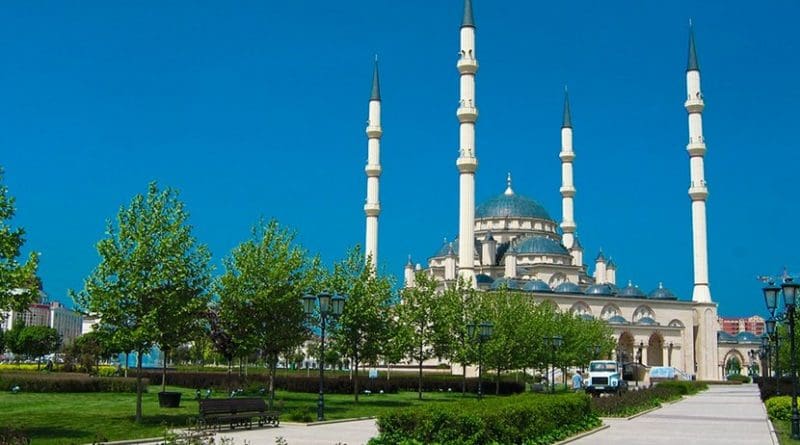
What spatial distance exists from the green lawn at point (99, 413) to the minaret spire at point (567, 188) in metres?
52.1

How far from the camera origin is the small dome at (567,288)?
74.8 meters

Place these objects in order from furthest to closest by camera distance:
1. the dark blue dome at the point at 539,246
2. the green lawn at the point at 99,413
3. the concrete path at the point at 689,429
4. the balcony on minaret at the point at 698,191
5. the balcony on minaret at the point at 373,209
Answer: the dark blue dome at the point at 539,246
the balcony on minaret at the point at 698,191
the balcony on minaret at the point at 373,209
the concrete path at the point at 689,429
the green lawn at the point at 99,413

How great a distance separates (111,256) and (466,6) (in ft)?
145

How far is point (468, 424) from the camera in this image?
14.8m

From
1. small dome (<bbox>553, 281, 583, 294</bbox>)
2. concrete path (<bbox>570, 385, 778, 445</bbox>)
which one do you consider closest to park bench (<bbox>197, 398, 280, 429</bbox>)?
concrete path (<bbox>570, 385, 778, 445</bbox>)

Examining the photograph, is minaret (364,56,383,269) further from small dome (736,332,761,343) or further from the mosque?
small dome (736,332,761,343)

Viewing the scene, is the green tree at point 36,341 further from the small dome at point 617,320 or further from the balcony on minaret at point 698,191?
the balcony on minaret at point 698,191

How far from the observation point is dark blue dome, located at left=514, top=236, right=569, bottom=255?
8102cm

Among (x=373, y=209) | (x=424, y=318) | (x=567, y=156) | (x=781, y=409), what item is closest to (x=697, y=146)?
(x=567, y=156)

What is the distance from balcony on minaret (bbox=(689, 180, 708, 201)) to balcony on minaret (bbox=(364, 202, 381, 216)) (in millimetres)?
26805

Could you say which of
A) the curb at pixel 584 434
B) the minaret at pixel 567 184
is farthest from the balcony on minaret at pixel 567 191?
the curb at pixel 584 434

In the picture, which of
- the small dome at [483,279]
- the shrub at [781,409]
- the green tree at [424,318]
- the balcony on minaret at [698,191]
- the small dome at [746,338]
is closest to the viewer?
the shrub at [781,409]

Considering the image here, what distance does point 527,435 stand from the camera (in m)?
16.6

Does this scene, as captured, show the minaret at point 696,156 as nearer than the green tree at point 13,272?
No
